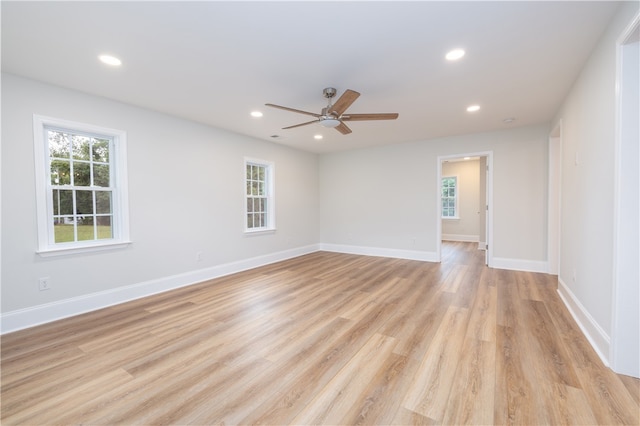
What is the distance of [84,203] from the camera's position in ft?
10.8

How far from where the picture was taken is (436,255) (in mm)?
5746

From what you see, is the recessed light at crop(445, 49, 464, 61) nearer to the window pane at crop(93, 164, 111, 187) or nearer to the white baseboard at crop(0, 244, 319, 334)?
the window pane at crop(93, 164, 111, 187)

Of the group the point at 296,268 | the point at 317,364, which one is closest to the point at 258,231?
the point at 296,268

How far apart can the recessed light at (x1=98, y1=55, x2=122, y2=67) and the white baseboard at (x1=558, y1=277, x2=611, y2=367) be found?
4777 millimetres

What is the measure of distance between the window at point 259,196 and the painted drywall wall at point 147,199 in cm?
17

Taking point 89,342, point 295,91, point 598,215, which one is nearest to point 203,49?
point 295,91

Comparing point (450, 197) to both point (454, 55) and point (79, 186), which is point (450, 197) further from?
point (79, 186)

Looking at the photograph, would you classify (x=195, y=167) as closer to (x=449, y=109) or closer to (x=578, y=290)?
(x=449, y=109)

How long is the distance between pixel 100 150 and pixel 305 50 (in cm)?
296

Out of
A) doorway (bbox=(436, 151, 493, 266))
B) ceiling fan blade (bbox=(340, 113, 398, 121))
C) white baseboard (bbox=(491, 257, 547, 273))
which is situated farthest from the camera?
doorway (bbox=(436, 151, 493, 266))

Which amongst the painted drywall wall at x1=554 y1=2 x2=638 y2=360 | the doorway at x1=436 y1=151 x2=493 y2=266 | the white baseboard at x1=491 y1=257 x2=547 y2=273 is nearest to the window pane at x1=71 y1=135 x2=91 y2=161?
the painted drywall wall at x1=554 y1=2 x2=638 y2=360

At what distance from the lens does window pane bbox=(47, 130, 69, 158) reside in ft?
10.0

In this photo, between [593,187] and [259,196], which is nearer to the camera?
[593,187]

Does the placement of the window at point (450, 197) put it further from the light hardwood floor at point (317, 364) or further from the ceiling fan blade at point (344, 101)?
the ceiling fan blade at point (344, 101)
